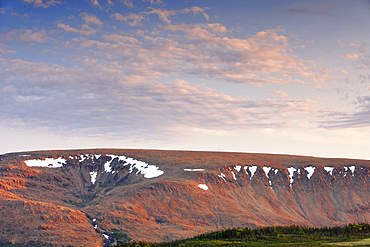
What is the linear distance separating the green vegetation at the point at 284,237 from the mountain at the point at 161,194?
46338 mm

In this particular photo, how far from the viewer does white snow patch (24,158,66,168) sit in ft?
590

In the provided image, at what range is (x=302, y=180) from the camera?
179875 millimetres

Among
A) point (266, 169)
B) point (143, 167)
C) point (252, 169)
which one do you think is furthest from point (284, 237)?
point (143, 167)

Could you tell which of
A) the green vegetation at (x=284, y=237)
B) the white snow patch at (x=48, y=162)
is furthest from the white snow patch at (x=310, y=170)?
the green vegetation at (x=284, y=237)

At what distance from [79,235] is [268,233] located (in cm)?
5953

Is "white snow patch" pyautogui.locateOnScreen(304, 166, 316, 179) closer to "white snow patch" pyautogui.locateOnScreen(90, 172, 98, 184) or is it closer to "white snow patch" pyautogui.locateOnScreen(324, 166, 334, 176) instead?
"white snow patch" pyautogui.locateOnScreen(324, 166, 334, 176)

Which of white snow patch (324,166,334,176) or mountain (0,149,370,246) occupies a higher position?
white snow patch (324,166,334,176)

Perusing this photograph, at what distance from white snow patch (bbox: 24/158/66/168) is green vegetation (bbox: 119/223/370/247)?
10724cm

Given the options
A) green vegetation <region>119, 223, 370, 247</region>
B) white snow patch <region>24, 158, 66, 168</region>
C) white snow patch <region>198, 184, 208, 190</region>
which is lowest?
green vegetation <region>119, 223, 370, 247</region>

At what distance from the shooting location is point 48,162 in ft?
603

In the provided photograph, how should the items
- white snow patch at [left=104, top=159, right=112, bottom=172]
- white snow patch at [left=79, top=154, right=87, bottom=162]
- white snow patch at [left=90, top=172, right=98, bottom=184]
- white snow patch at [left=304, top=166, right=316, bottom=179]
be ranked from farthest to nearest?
white snow patch at [left=79, top=154, right=87, bottom=162] → white snow patch at [left=104, top=159, right=112, bottom=172] → white snow patch at [left=304, top=166, right=316, bottom=179] → white snow patch at [left=90, top=172, right=98, bottom=184]

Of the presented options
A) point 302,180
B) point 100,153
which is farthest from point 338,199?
point 100,153

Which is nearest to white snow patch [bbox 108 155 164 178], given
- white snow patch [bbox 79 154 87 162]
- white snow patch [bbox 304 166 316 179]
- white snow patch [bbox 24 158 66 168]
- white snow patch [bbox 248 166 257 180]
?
white snow patch [bbox 79 154 87 162]

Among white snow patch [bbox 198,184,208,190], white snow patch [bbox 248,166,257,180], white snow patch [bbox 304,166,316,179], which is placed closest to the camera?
white snow patch [bbox 198,184,208,190]
